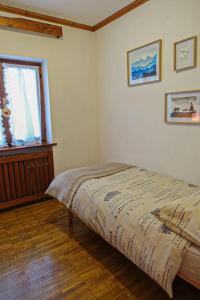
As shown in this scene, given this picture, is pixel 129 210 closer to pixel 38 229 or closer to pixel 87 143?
pixel 38 229

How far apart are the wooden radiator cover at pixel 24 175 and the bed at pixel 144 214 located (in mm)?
650

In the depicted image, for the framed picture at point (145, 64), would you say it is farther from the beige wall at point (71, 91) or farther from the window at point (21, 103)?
the window at point (21, 103)

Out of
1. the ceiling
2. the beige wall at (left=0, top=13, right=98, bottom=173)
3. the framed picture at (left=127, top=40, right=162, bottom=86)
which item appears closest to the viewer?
the framed picture at (left=127, top=40, right=162, bottom=86)

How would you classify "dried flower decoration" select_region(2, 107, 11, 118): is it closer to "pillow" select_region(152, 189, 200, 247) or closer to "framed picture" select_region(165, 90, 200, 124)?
"framed picture" select_region(165, 90, 200, 124)

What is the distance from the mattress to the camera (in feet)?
3.98

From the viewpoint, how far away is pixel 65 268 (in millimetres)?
1814

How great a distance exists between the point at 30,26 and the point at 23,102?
0.97 m

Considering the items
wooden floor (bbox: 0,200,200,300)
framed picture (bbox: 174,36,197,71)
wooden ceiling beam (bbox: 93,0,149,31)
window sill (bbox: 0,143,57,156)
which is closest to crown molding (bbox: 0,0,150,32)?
wooden ceiling beam (bbox: 93,0,149,31)

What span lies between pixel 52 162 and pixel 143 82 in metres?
1.72

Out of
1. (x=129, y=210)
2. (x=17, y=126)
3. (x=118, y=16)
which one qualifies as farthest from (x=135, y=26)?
(x=129, y=210)

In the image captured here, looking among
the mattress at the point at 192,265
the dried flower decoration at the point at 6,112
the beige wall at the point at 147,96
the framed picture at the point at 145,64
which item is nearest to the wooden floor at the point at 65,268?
the mattress at the point at 192,265

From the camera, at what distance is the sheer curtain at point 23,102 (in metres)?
2.89

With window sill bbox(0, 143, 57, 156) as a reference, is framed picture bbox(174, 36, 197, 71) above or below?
above

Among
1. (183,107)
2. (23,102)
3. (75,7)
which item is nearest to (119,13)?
(75,7)
